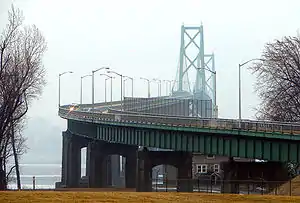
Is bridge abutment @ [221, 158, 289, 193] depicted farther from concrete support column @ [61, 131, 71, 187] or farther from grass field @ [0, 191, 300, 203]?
concrete support column @ [61, 131, 71, 187]

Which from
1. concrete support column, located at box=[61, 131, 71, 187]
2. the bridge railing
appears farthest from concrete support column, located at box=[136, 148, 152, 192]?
concrete support column, located at box=[61, 131, 71, 187]

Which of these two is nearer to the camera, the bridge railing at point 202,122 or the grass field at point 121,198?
the grass field at point 121,198

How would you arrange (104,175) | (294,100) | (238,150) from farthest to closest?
1. (104,175)
2. (294,100)
3. (238,150)

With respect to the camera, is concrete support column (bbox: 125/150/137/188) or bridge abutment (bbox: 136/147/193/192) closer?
bridge abutment (bbox: 136/147/193/192)

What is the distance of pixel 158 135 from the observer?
86.7 m

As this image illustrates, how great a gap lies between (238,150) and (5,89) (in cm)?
2075

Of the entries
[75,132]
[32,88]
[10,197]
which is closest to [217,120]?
[32,88]

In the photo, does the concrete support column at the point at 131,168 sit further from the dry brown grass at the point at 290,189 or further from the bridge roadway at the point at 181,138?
the dry brown grass at the point at 290,189

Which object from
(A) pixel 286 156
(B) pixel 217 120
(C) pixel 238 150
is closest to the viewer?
(A) pixel 286 156

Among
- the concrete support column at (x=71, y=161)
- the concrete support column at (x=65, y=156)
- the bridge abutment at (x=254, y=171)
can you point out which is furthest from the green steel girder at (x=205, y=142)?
the concrete support column at (x=65, y=156)

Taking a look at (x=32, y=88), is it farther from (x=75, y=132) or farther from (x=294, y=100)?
(x=75, y=132)

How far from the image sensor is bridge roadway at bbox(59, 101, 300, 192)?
212ft

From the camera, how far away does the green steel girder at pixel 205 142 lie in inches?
2532

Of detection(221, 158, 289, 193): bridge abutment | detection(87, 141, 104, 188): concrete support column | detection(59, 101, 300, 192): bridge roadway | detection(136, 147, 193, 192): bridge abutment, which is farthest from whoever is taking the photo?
detection(87, 141, 104, 188): concrete support column
